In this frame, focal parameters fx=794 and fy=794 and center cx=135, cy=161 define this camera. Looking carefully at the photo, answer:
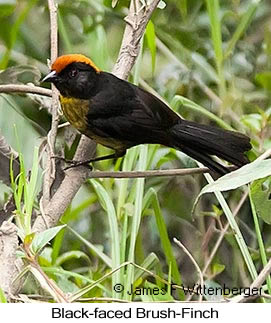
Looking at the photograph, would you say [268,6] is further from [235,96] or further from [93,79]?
[93,79]

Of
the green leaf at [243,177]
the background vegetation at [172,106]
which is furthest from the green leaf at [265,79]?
the green leaf at [243,177]

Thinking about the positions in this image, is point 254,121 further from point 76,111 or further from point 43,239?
point 43,239

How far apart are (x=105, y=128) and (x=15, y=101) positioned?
0.60 metres

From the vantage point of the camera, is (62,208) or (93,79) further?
(93,79)

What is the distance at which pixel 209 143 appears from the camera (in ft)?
6.79

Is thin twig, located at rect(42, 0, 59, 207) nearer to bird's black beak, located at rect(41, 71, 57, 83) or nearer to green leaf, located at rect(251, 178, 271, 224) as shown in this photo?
bird's black beak, located at rect(41, 71, 57, 83)

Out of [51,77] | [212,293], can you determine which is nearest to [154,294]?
[212,293]

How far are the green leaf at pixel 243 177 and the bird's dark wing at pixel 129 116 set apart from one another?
0.72 meters

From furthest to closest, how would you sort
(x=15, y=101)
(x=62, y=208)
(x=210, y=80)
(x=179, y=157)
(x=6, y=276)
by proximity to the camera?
1. (x=210, y=80)
2. (x=15, y=101)
3. (x=179, y=157)
4. (x=62, y=208)
5. (x=6, y=276)

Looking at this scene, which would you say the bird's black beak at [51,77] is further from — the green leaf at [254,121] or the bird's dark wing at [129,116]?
the green leaf at [254,121]

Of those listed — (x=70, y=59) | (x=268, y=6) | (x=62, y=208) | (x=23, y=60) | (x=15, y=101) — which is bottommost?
(x=62, y=208)

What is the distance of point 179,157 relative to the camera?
92.4 inches

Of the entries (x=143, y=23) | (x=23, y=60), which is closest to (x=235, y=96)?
(x=23, y=60)

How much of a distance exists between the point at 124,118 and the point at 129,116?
0.05 ft
